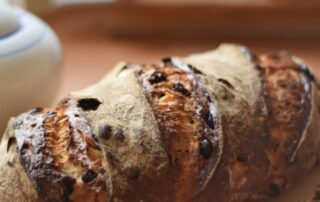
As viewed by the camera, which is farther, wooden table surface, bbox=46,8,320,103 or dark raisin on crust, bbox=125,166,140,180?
wooden table surface, bbox=46,8,320,103

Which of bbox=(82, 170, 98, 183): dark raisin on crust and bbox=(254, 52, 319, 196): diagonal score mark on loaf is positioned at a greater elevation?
bbox=(254, 52, 319, 196): diagonal score mark on loaf

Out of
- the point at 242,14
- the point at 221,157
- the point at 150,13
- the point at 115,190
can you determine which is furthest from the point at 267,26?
the point at 115,190

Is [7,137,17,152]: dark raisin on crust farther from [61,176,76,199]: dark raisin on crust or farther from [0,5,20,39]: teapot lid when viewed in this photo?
[0,5,20,39]: teapot lid

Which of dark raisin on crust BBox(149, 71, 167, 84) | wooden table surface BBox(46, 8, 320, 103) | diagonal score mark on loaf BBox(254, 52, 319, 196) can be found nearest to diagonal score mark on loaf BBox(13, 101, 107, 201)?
dark raisin on crust BBox(149, 71, 167, 84)

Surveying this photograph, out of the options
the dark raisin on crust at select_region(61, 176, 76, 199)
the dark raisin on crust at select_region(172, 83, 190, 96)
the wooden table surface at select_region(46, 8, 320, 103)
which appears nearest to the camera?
the dark raisin on crust at select_region(61, 176, 76, 199)

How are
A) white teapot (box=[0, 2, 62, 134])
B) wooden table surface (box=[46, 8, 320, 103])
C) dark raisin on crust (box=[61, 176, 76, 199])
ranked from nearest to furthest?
dark raisin on crust (box=[61, 176, 76, 199]), white teapot (box=[0, 2, 62, 134]), wooden table surface (box=[46, 8, 320, 103])

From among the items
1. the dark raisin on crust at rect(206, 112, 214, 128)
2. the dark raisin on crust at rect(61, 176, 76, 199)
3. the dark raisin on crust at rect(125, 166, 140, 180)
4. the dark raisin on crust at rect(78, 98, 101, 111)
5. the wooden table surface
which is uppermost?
the dark raisin on crust at rect(206, 112, 214, 128)

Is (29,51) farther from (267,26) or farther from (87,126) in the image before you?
(267,26)
